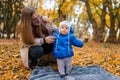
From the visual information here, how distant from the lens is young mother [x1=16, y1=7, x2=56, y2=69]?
5.98 m

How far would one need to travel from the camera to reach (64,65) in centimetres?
594

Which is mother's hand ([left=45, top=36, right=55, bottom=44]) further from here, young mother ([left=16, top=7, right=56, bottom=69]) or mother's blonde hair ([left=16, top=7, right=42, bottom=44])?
mother's blonde hair ([left=16, top=7, right=42, bottom=44])

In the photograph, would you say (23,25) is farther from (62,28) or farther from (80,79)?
(80,79)

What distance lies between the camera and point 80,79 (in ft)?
17.6

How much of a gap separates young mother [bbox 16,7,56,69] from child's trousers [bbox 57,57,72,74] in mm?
468

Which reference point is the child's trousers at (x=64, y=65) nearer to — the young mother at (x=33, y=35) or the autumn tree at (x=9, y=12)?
the young mother at (x=33, y=35)

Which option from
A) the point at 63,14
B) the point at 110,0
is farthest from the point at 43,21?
the point at 63,14

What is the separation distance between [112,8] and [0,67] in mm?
16445

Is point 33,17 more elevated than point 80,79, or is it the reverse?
point 33,17

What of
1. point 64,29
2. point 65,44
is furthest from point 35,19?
point 65,44

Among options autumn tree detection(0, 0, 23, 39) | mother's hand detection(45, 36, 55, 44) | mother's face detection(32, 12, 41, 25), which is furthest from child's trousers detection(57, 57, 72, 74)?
autumn tree detection(0, 0, 23, 39)

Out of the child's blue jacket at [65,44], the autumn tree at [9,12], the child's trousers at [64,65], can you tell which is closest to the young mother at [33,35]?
the child's blue jacket at [65,44]

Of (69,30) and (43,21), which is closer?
(69,30)

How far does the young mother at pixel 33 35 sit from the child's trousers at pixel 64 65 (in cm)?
47
